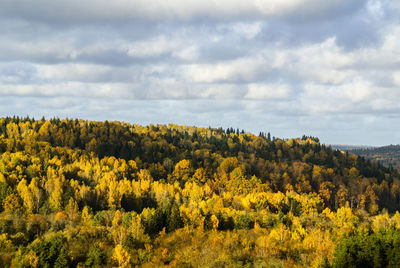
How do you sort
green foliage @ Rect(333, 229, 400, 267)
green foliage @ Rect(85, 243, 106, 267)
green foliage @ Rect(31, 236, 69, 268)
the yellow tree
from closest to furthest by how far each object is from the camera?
green foliage @ Rect(333, 229, 400, 267) → green foliage @ Rect(31, 236, 69, 268) → the yellow tree → green foliage @ Rect(85, 243, 106, 267)

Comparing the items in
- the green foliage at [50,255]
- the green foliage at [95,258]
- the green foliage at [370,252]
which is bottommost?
the green foliage at [95,258]

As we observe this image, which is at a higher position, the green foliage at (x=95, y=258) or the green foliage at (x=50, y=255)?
the green foliage at (x=50, y=255)

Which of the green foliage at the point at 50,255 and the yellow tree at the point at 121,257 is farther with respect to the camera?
the yellow tree at the point at 121,257

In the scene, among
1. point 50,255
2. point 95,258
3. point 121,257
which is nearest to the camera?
point 50,255

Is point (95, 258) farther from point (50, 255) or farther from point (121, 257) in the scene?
point (50, 255)

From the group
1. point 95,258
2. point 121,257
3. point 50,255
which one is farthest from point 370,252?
point 50,255

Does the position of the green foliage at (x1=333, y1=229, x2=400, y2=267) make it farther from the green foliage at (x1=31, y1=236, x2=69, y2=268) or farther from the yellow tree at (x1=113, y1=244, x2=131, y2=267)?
the green foliage at (x1=31, y1=236, x2=69, y2=268)

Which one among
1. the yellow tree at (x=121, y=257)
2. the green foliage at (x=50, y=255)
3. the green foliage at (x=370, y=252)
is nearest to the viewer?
the green foliage at (x=370, y=252)

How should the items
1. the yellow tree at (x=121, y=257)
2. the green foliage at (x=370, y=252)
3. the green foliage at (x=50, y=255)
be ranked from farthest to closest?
the yellow tree at (x=121, y=257) → the green foliage at (x=50, y=255) → the green foliage at (x=370, y=252)

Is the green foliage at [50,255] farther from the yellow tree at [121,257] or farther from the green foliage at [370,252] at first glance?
the green foliage at [370,252]

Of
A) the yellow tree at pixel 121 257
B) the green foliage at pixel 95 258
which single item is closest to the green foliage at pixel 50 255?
the green foliage at pixel 95 258

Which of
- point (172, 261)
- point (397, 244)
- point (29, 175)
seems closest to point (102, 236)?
point (172, 261)

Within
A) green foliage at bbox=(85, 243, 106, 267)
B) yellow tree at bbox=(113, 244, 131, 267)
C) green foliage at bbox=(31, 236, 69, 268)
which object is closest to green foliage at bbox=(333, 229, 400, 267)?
yellow tree at bbox=(113, 244, 131, 267)

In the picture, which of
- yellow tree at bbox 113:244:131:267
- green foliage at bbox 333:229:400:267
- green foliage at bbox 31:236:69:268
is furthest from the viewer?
yellow tree at bbox 113:244:131:267
